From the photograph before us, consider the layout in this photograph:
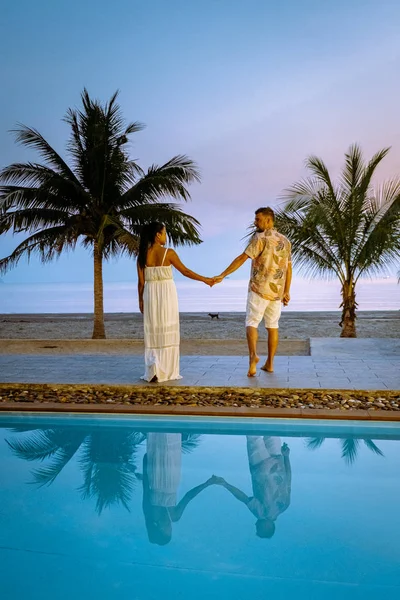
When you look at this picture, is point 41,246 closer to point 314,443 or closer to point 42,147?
point 42,147

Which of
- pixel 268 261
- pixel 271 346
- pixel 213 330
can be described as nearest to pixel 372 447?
pixel 271 346

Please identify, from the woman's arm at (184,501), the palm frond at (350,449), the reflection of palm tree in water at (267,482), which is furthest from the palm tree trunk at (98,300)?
the woman's arm at (184,501)

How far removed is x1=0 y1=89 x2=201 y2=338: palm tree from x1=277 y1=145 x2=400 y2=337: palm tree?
2.81 m

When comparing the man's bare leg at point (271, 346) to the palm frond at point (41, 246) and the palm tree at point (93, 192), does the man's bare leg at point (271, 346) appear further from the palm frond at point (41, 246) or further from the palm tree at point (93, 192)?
the palm frond at point (41, 246)

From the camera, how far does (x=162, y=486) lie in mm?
3857

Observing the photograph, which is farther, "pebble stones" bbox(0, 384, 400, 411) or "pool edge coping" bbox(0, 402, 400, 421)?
"pebble stones" bbox(0, 384, 400, 411)

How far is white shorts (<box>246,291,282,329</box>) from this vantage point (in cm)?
640

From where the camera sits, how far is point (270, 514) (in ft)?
11.1

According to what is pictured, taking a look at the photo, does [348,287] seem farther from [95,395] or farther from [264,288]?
[95,395]

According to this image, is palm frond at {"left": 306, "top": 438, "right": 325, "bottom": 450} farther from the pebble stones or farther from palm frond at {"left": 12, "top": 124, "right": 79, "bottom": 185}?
palm frond at {"left": 12, "top": 124, "right": 79, "bottom": 185}

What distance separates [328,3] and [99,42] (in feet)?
24.8

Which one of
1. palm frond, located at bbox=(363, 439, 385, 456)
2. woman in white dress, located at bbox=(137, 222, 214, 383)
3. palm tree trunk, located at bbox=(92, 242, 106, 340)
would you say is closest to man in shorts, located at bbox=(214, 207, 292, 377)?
woman in white dress, located at bbox=(137, 222, 214, 383)

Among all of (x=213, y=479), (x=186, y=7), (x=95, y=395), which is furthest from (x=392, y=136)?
(x=213, y=479)

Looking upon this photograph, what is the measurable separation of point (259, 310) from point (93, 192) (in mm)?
8856
